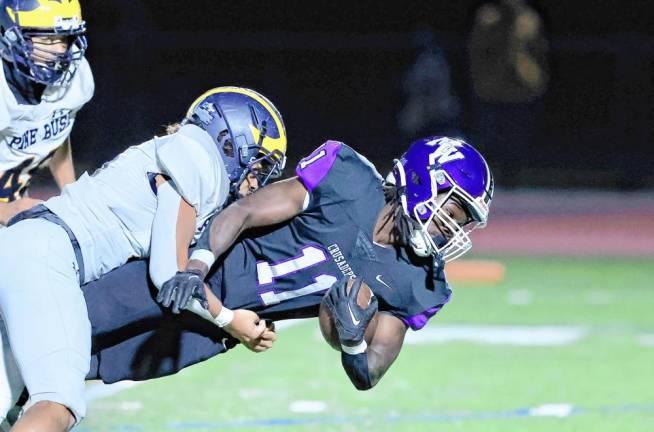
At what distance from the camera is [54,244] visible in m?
4.16

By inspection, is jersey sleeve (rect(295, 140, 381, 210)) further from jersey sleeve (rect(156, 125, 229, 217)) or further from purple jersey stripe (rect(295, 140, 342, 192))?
jersey sleeve (rect(156, 125, 229, 217))

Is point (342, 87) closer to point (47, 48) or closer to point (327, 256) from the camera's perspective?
point (47, 48)

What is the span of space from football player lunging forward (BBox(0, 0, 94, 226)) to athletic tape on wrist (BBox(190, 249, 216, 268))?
1287mm

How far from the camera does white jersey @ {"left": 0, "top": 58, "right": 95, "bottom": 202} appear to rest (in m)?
5.33

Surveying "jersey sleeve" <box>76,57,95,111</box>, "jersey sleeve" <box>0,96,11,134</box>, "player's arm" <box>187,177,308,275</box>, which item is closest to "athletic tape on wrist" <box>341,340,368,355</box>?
"player's arm" <box>187,177,308,275</box>

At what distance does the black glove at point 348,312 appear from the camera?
4234 millimetres

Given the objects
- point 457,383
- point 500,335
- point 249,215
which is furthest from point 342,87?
point 249,215

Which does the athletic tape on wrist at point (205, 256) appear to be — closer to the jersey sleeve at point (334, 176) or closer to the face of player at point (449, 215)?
the jersey sleeve at point (334, 176)

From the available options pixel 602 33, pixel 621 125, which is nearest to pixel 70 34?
pixel 621 125

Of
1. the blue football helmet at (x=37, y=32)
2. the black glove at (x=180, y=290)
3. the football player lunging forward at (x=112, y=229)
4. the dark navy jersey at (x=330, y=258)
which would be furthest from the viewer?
the blue football helmet at (x=37, y=32)

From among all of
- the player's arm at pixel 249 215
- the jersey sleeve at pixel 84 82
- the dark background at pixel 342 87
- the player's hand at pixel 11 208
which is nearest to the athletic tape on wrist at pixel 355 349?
the player's arm at pixel 249 215

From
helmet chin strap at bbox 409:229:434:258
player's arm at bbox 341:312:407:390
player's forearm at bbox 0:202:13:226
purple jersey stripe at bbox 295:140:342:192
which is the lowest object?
player's arm at bbox 341:312:407:390

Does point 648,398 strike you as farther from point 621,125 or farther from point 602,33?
point 602,33

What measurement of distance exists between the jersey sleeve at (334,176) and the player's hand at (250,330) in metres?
0.47
